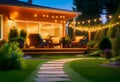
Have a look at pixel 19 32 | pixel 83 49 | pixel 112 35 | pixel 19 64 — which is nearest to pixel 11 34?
pixel 19 32

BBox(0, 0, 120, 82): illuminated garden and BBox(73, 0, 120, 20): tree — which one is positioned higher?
BBox(73, 0, 120, 20): tree

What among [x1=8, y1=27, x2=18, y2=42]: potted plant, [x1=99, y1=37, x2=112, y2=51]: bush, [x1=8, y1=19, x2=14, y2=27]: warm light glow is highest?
[x1=8, y1=19, x2=14, y2=27]: warm light glow

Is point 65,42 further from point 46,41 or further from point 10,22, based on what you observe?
point 10,22

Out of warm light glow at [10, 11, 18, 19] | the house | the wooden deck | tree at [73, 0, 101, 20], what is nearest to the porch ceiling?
the house

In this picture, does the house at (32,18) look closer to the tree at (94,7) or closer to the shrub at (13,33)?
the shrub at (13,33)

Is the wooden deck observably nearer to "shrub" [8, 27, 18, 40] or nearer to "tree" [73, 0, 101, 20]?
"shrub" [8, 27, 18, 40]

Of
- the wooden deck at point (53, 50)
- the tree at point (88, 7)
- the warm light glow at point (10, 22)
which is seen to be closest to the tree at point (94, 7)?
the tree at point (88, 7)

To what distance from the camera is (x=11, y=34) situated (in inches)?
775

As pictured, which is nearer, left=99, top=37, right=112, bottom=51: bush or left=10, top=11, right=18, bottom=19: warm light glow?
left=99, top=37, right=112, bottom=51: bush

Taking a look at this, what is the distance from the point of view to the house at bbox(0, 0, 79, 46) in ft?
66.5

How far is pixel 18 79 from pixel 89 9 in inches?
913

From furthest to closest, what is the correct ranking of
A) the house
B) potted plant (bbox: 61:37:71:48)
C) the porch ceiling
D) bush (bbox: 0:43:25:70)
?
potted plant (bbox: 61:37:71:48) → the house → the porch ceiling → bush (bbox: 0:43:25:70)

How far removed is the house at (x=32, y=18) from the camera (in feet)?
66.5

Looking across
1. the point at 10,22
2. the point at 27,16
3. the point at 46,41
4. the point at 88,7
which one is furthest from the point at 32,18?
the point at 88,7
